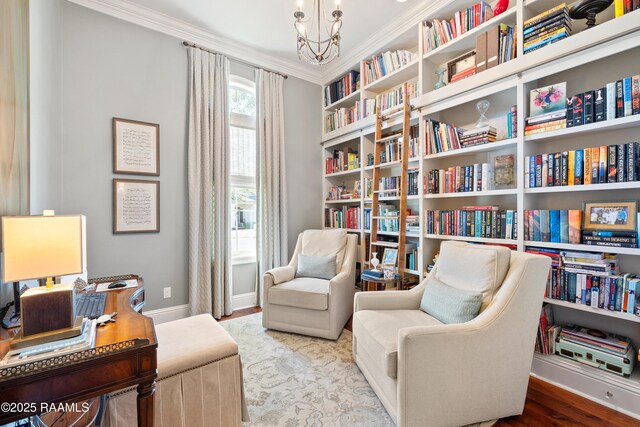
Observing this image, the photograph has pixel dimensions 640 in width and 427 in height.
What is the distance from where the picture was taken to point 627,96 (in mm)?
1603

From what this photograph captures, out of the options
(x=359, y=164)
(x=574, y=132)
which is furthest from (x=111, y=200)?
(x=574, y=132)

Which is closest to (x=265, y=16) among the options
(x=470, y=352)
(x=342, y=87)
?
(x=342, y=87)

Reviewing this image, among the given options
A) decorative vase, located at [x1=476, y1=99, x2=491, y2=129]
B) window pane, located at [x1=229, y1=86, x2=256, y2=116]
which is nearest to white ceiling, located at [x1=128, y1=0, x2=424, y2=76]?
window pane, located at [x1=229, y1=86, x2=256, y2=116]

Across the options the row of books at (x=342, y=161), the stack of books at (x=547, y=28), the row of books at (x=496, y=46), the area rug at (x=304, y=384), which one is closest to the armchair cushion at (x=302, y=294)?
the area rug at (x=304, y=384)

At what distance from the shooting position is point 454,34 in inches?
95.7

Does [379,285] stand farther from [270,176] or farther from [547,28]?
[547,28]

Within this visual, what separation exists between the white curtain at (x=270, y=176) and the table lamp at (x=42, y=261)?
7.84ft

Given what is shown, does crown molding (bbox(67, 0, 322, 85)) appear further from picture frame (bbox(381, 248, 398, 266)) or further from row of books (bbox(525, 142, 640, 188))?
row of books (bbox(525, 142, 640, 188))

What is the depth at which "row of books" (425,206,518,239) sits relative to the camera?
2.10m

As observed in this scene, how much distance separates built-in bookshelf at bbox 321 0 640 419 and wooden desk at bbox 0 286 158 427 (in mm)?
2265

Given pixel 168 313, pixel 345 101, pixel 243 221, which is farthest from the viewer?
pixel 345 101

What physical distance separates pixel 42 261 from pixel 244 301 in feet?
8.52

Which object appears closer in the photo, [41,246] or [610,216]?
[41,246]

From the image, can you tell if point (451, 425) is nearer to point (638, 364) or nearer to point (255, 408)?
point (255, 408)
